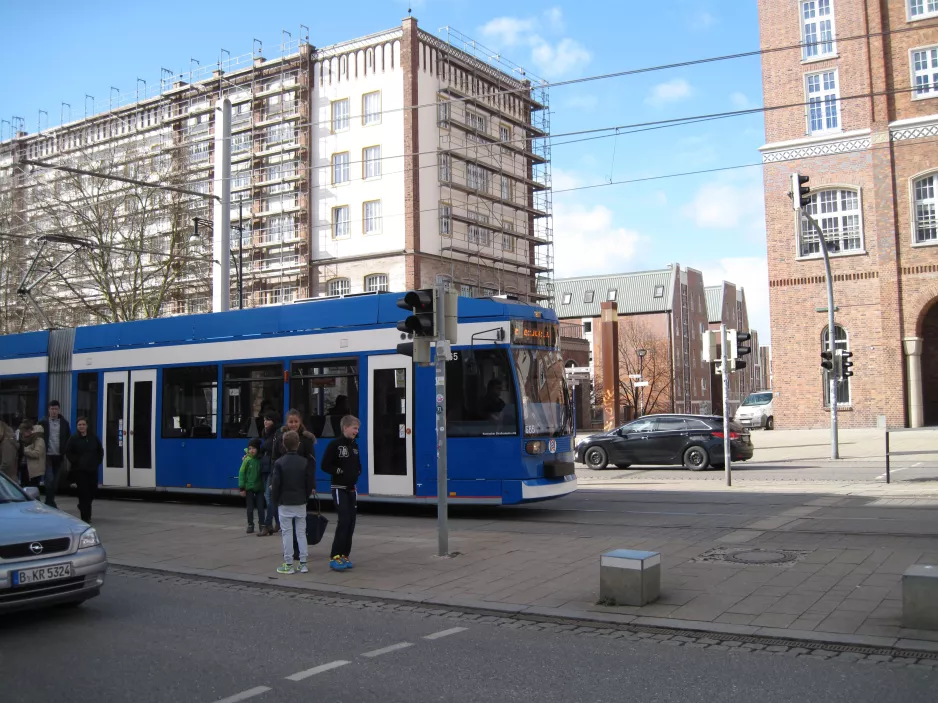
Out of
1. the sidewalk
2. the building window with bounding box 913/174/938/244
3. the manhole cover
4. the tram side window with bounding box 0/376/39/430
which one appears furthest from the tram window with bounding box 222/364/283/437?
the building window with bounding box 913/174/938/244

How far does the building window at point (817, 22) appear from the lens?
37500mm

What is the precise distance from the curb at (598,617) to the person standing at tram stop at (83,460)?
4.45 m

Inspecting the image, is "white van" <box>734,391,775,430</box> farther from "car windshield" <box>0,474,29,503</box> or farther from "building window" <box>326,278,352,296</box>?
"car windshield" <box>0,474,29,503</box>

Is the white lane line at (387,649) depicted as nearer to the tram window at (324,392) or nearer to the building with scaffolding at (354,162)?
the tram window at (324,392)

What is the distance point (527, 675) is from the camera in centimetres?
572

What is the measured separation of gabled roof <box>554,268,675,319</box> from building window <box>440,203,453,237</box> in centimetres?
2487

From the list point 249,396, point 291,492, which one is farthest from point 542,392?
point 249,396

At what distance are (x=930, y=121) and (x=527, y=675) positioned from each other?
36.8 metres

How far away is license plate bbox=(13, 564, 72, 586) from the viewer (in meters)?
6.85

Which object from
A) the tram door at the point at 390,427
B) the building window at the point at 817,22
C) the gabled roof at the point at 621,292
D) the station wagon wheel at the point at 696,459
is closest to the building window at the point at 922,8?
the building window at the point at 817,22

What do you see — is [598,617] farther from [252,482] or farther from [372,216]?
[372,216]

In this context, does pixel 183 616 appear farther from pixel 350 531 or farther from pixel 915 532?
pixel 915 532

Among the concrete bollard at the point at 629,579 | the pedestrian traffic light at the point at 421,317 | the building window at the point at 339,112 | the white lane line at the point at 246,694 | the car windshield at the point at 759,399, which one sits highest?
the building window at the point at 339,112

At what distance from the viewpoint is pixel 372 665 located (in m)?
6.00
